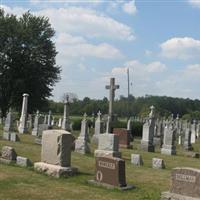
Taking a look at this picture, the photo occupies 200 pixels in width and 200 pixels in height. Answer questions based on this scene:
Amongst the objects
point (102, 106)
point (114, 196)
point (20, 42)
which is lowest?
point (114, 196)

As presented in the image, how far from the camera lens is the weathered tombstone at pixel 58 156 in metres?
12.9

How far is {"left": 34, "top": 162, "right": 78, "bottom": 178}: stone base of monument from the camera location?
42.0 feet

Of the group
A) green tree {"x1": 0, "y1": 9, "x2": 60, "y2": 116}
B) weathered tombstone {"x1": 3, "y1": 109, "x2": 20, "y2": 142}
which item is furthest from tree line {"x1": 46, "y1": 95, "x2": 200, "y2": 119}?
weathered tombstone {"x1": 3, "y1": 109, "x2": 20, "y2": 142}

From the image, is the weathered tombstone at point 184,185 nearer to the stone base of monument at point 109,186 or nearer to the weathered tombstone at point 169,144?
the stone base of monument at point 109,186

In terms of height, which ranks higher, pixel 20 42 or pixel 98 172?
pixel 20 42

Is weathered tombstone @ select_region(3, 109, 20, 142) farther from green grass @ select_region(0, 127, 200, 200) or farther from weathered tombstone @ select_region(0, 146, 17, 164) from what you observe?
green grass @ select_region(0, 127, 200, 200)

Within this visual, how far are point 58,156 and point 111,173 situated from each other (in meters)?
2.02

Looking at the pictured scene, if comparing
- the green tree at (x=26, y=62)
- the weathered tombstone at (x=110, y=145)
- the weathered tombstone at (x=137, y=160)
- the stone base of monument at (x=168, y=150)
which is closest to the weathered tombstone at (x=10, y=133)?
the weathered tombstone at (x=110, y=145)

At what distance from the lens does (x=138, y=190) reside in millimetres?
11547

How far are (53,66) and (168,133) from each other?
98.4 feet

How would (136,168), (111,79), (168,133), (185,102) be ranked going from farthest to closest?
1. (185,102)
2. (111,79)
3. (168,133)
4. (136,168)

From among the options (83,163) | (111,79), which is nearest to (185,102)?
(111,79)

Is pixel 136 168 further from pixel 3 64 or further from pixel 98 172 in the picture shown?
pixel 3 64

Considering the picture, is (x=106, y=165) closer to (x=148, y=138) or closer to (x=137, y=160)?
(x=137, y=160)
